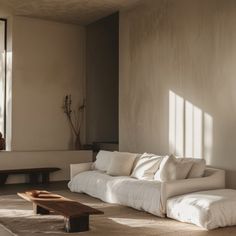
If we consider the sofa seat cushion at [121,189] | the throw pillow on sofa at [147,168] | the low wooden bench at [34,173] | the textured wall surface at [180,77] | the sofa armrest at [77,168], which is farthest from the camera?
the low wooden bench at [34,173]

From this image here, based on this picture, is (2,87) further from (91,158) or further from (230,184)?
(230,184)

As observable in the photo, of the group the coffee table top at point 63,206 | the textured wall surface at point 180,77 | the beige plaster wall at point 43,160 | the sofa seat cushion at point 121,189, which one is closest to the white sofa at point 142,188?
the sofa seat cushion at point 121,189

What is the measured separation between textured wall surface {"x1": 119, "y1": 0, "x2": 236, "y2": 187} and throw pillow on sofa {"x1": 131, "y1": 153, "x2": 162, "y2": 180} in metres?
0.63

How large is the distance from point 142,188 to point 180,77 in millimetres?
2065

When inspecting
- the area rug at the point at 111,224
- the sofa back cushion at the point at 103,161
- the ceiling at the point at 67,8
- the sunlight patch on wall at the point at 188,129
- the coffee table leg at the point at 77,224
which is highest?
the ceiling at the point at 67,8

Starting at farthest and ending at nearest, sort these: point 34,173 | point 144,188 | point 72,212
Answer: point 34,173
point 144,188
point 72,212

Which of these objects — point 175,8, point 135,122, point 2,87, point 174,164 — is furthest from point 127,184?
point 2,87

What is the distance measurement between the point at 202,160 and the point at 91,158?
11.9ft

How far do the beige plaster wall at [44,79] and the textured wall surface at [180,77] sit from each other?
1522mm

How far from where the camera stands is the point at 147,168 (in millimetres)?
5988

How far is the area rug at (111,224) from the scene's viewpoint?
14.0ft

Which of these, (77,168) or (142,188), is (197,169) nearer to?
(142,188)

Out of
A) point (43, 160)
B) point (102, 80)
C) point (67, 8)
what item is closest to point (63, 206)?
point (43, 160)

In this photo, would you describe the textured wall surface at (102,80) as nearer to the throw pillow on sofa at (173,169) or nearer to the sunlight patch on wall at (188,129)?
the sunlight patch on wall at (188,129)
